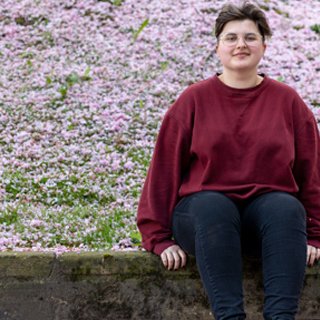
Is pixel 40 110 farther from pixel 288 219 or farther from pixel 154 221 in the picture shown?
pixel 288 219

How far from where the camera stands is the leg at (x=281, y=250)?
238cm

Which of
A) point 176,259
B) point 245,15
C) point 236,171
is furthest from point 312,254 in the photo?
point 245,15

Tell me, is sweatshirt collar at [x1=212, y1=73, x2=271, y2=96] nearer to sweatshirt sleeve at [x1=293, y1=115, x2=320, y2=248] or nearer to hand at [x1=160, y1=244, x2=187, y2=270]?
sweatshirt sleeve at [x1=293, y1=115, x2=320, y2=248]

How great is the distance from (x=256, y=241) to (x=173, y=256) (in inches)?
17.8

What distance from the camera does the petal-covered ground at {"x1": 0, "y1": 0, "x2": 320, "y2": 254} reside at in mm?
4477

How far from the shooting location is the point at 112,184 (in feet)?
16.6

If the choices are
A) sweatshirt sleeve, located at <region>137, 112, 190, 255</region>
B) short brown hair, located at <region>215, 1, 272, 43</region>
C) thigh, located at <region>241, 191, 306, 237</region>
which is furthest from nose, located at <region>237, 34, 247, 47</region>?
thigh, located at <region>241, 191, 306, 237</region>

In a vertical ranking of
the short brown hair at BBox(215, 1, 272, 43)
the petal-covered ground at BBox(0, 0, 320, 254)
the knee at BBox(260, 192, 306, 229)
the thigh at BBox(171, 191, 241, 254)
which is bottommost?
the petal-covered ground at BBox(0, 0, 320, 254)

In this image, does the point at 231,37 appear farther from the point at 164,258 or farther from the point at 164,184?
the point at 164,258

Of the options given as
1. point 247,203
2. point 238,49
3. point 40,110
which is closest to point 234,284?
point 247,203

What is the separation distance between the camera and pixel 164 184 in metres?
2.92

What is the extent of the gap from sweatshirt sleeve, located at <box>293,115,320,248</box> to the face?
45 centimetres

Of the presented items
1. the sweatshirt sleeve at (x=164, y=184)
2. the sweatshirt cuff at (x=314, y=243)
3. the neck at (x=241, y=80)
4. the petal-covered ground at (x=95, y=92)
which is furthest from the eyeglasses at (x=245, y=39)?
the petal-covered ground at (x=95, y=92)

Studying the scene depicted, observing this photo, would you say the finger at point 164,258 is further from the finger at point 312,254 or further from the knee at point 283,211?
the finger at point 312,254
